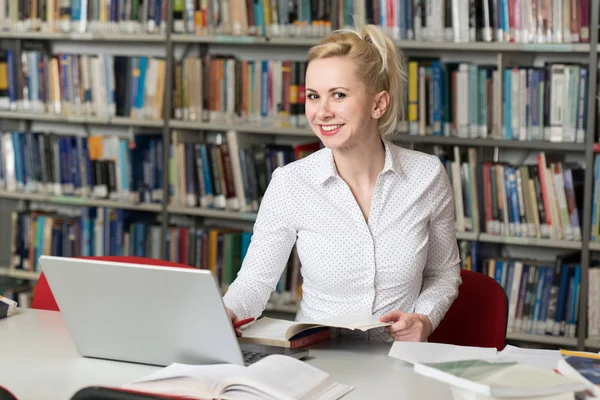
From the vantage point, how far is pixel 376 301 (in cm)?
213

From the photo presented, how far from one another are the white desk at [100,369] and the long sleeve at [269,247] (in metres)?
0.32

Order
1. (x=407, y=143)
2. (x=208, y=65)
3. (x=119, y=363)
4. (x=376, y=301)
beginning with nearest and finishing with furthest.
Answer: (x=119, y=363), (x=376, y=301), (x=407, y=143), (x=208, y=65)

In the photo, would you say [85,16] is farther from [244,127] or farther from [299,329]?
[299,329]

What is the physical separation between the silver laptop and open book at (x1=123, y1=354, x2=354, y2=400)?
2.0 inches

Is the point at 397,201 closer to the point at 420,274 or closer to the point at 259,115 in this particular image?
the point at 420,274

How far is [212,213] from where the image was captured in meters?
3.79

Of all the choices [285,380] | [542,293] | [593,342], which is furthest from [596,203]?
[285,380]

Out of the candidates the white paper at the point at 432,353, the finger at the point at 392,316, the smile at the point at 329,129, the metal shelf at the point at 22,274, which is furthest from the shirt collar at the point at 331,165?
the metal shelf at the point at 22,274

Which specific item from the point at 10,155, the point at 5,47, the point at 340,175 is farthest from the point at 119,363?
the point at 5,47

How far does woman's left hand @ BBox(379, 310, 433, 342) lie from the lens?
6.01 feet

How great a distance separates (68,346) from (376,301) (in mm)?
725

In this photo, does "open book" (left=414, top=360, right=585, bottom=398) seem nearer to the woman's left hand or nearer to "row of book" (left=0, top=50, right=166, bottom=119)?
the woman's left hand

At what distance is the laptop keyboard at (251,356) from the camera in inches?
63.1

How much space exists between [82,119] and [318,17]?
1219mm
